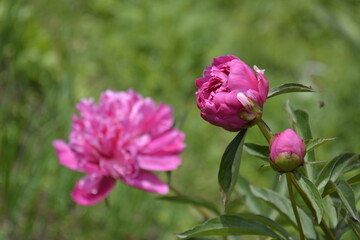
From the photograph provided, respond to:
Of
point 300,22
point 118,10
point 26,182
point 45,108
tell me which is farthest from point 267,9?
point 26,182

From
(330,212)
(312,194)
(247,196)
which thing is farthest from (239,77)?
(247,196)

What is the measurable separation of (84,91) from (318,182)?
71.9 inches

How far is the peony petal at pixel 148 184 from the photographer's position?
41.3 inches

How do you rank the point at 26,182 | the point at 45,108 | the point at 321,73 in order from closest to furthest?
the point at 26,182 → the point at 45,108 → the point at 321,73

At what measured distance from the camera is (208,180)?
7.66 feet

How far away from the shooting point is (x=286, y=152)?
624mm

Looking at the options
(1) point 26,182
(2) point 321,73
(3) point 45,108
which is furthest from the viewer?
(2) point 321,73

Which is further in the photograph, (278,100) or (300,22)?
(300,22)

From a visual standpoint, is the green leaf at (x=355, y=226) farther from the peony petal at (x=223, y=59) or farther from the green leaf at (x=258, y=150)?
the peony petal at (x=223, y=59)

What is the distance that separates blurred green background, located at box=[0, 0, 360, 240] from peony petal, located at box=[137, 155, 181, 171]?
35 cm

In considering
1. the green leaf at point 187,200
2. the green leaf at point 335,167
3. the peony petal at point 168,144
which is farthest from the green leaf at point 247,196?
the green leaf at point 335,167

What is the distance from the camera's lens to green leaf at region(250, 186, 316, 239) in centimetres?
80

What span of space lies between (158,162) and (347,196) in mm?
500

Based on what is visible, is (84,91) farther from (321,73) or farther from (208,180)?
(321,73)
